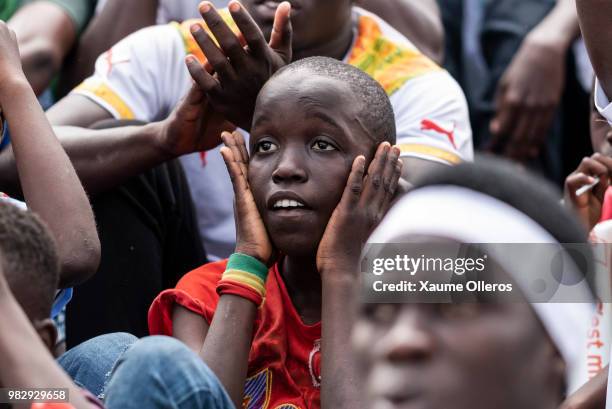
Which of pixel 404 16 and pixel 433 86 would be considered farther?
pixel 404 16

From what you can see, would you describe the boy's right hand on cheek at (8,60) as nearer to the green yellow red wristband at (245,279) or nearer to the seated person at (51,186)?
the seated person at (51,186)

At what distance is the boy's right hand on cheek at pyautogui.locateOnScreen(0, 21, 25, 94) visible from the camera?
306cm

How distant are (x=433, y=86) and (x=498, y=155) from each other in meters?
1.26

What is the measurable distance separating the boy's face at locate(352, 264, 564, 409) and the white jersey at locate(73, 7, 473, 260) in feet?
6.48

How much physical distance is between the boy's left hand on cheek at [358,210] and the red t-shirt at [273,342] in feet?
0.61

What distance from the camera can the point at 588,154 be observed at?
17.3 ft

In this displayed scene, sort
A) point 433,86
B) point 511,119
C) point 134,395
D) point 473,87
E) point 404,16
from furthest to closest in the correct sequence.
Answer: point 473,87
point 511,119
point 404,16
point 433,86
point 134,395

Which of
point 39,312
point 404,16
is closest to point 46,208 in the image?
point 39,312

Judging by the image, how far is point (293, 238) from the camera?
9.72ft

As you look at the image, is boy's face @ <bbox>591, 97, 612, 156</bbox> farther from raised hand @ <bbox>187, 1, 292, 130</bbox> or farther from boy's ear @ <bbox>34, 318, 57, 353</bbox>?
boy's ear @ <bbox>34, 318, 57, 353</bbox>

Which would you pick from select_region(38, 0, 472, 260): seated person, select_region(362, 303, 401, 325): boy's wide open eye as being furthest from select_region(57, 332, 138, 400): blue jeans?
select_region(362, 303, 401, 325): boy's wide open eye

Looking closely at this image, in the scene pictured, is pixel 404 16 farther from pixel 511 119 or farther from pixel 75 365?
pixel 75 365

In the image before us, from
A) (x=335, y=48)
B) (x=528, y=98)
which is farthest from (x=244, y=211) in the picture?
(x=528, y=98)

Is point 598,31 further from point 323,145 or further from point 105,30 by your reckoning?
point 105,30
